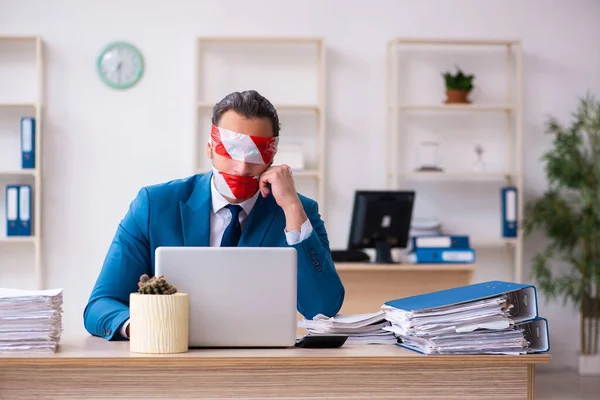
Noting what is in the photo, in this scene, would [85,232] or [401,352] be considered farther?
[85,232]

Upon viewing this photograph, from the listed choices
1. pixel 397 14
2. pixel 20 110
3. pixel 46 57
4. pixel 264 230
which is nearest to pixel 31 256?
pixel 20 110

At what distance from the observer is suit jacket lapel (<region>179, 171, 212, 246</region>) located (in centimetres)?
236

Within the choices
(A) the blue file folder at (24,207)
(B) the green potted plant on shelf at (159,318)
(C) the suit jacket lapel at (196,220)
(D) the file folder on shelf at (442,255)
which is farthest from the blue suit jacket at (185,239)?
(A) the blue file folder at (24,207)

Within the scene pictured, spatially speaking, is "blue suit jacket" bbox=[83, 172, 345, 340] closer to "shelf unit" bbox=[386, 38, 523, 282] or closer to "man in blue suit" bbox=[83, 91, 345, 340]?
"man in blue suit" bbox=[83, 91, 345, 340]

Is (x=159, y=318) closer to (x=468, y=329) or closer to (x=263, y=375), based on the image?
(x=263, y=375)

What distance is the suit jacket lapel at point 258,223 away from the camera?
7.80 ft

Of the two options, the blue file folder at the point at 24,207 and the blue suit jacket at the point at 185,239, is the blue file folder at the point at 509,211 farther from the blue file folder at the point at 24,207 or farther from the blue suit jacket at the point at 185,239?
the blue suit jacket at the point at 185,239

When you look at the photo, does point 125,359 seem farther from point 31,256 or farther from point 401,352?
point 31,256

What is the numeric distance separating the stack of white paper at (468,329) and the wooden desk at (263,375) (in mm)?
34

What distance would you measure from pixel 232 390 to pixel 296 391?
0.13 metres

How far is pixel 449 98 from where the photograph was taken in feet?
18.5

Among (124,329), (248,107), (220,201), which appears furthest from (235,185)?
(124,329)

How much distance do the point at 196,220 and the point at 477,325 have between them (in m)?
0.92

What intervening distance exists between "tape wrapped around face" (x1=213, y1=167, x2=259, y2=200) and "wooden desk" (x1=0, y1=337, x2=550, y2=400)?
611 mm
